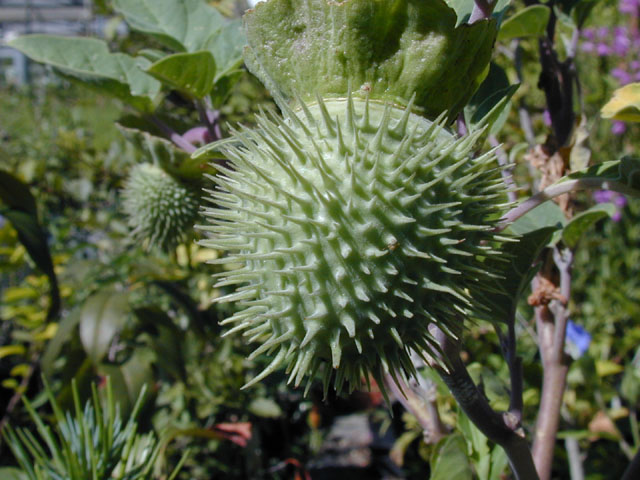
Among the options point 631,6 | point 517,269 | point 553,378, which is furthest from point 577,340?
point 631,6

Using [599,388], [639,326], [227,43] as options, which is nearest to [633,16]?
[639,326]

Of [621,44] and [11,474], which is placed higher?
[621,44]

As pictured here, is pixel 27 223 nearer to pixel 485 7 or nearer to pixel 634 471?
pixel 485 7

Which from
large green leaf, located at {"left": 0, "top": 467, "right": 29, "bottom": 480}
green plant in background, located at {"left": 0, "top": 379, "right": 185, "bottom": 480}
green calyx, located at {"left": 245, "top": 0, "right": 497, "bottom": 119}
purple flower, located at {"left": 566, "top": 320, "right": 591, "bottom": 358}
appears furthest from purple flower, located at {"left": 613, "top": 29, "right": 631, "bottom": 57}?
large green leaf, located at {"left": 0, "top": 467, "right": 29, "bottom": 480}

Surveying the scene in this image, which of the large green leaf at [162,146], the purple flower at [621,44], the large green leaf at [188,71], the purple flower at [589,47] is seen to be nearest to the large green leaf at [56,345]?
the large green leaf at [162,146]

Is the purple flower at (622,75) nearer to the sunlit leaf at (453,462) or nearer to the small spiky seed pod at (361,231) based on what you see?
the sunlit leaf at (453,462)

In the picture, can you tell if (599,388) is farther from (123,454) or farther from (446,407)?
(123,454)
